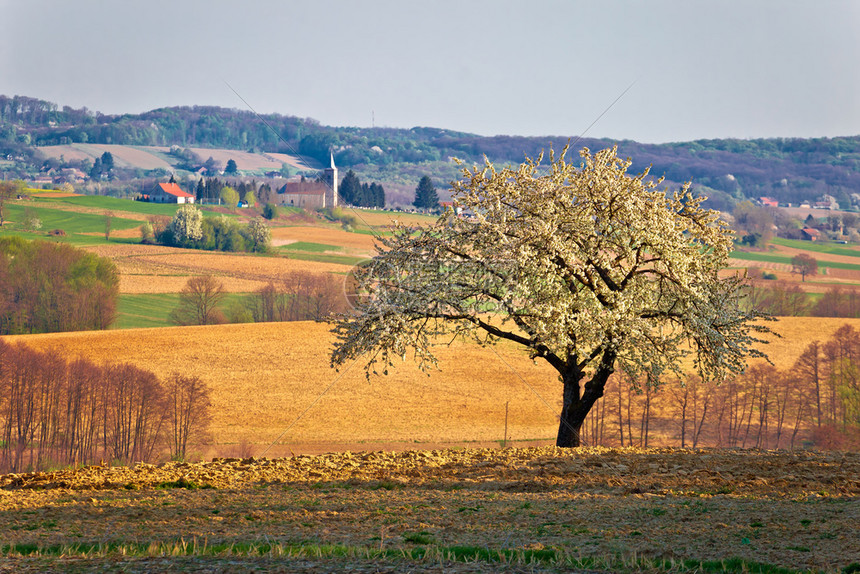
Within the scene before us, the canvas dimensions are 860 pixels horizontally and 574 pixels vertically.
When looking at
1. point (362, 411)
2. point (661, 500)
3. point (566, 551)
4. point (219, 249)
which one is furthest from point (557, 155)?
point (219, 249)

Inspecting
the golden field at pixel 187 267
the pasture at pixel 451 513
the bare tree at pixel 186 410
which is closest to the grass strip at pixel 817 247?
the golden field at pixel 187 267

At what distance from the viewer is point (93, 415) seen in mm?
53875

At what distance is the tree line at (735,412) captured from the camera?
5875 cm

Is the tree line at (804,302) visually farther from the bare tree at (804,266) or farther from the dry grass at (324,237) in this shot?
the dry grass at (324,237)

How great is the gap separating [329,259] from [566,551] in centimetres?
11400

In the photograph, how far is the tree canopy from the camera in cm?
1969

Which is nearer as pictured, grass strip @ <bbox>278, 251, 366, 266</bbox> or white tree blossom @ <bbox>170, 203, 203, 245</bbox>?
grass strip @ <bbox>278, 251, 366, 266</bbox>

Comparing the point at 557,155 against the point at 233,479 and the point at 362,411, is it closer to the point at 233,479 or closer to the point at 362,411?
the point at 233,479

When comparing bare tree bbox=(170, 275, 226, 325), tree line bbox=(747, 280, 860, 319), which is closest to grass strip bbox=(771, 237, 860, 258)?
tree line bbox=(747, 280, 860, 319)

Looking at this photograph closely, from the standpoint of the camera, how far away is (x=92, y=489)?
631 inches

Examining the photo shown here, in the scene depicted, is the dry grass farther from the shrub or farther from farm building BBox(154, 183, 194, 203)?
farm building BBox(154, 183, 194, 203)

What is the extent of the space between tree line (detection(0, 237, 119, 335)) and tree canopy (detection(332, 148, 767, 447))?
74.6m

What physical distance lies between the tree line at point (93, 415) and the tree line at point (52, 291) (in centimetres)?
2851

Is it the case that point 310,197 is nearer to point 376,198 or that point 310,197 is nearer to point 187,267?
point 376,198
